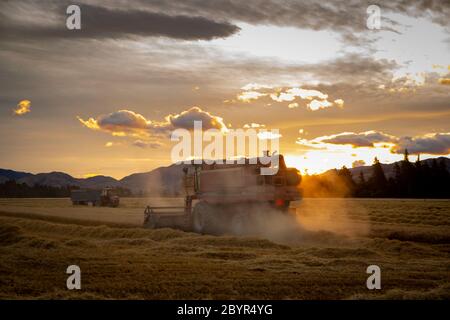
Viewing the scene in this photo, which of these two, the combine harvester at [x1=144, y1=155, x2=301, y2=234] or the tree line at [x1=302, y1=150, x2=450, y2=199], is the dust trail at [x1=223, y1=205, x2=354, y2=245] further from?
the tree line at [x1=302, y1=150, x2=450, y2=199]

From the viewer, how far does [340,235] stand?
73.8ft

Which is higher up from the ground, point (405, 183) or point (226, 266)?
point (405, 183)

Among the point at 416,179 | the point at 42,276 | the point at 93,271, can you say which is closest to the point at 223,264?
the point at 93,271

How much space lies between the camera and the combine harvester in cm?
2234

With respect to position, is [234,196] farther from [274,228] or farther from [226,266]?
[226,266]

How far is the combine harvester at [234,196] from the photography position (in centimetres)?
2234

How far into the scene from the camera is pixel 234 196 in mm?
22812

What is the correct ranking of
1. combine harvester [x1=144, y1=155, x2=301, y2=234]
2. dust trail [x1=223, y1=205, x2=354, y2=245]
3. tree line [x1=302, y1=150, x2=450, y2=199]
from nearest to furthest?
dust trail [x1=223, y1=205, x2=354, y2=245], combine harvester [x1=144, y1=155, x2=301, y2=234], tree line [x1=302, y1=150, x2=450, y2=199]

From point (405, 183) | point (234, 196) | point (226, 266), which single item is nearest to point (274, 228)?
point (234, 196)

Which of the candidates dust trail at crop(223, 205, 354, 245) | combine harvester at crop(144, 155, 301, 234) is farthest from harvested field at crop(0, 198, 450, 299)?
combine harvester at crop(144, 155, 301, 234)

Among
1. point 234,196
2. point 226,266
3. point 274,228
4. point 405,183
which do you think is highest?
point 405,183

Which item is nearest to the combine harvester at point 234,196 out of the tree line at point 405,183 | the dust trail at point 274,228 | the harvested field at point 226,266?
the dust trail at point 274,228
